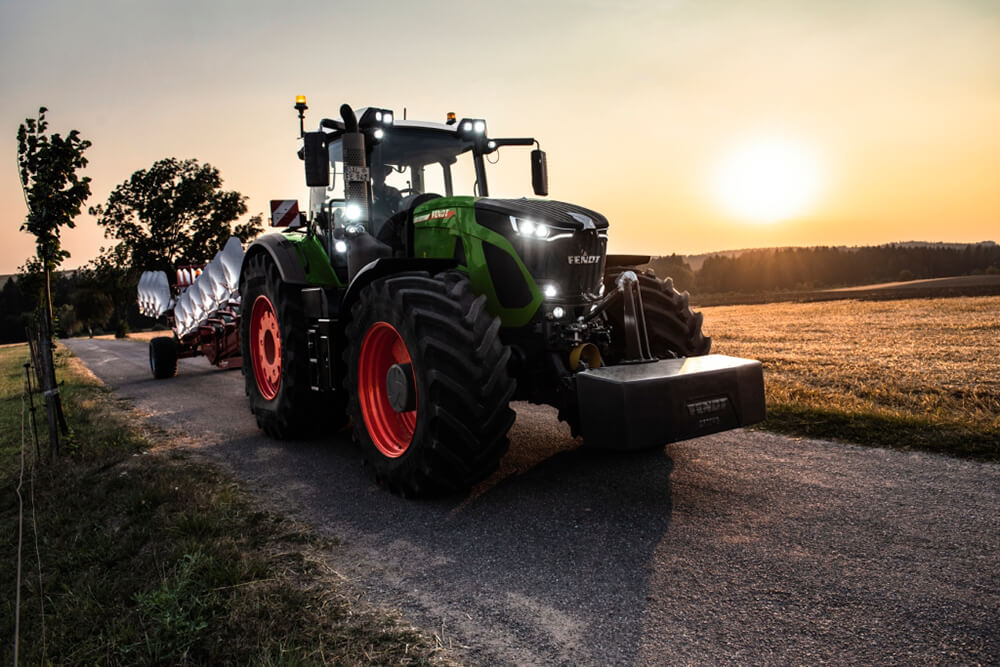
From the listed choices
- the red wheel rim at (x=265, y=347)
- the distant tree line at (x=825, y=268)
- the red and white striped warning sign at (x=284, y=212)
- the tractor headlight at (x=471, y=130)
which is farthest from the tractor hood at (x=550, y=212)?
the distant tree line at (x=825, y=268)

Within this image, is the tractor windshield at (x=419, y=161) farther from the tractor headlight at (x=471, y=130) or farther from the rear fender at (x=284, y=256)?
the rear fender at (x=284, y=256)

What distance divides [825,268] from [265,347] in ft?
118

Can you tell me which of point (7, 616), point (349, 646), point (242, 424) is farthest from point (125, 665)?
point (242, 424)

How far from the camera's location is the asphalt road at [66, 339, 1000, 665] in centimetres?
271

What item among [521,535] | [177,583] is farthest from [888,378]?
[177,583]

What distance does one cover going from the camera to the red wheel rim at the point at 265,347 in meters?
7.21

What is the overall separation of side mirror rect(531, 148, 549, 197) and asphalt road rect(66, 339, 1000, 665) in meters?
2.23

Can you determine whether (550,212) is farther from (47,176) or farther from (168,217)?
(168,217)

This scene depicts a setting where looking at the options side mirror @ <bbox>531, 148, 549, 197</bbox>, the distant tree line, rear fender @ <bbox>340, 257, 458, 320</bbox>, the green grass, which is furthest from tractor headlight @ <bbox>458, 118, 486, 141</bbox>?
the distant tree line

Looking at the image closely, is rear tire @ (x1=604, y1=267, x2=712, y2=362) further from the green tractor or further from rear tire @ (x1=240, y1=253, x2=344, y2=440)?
rear tire @ (x1=240, y1=253, x2=344, y2=440)

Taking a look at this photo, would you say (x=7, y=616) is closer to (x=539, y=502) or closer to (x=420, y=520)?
(x=420, y=520)

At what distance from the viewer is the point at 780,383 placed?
7836 mm

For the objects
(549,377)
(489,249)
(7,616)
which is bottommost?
(7,616)

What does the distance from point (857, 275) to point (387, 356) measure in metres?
36.1
